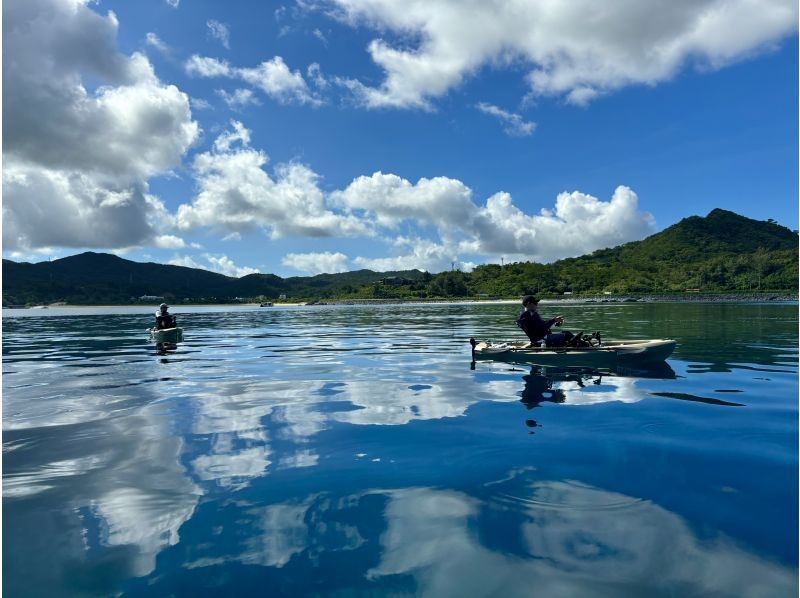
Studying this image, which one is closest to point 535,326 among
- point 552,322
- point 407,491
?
point 552,322

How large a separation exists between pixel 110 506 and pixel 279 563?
3.51 meters

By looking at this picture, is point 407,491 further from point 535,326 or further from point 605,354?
point 535,326

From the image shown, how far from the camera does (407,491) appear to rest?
7875mm

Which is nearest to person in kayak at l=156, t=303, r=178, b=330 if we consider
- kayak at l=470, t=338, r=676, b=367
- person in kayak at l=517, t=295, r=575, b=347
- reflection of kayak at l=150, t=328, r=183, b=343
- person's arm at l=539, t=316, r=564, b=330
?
reflection of kayak at l=150, t=328, r=183, b=343

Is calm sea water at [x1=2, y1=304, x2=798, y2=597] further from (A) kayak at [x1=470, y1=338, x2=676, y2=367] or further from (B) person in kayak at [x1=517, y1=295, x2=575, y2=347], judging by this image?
(B) person in kayak at [x1=517, y1=295, x2=575, y2=347]

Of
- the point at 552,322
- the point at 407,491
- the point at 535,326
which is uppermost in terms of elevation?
the point at 552,322

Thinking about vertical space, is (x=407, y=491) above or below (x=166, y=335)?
below

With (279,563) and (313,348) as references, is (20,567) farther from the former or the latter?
(313,348)

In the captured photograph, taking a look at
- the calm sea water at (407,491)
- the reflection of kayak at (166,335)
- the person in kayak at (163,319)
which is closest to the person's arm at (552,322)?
the calm sea water at (407,491)

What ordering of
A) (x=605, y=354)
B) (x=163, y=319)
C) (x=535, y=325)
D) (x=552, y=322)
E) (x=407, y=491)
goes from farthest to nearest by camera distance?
(x=163, y=319) < (x=535, y=325) < (x=552, y=322) < (x=605, y=354) < (x=407, y=491)

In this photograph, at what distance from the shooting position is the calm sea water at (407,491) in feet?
18.4

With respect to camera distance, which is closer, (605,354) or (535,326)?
(605,354)

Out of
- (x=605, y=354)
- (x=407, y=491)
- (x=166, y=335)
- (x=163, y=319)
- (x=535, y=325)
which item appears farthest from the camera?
(x=163, y=319)

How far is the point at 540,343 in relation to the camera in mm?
21234
